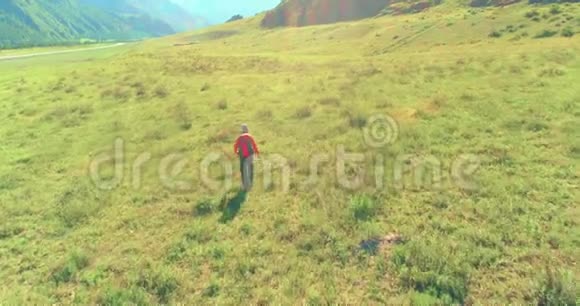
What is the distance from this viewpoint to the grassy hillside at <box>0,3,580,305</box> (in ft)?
33.0

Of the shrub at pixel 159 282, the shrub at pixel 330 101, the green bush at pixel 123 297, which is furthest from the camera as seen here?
the shrub at pixel 330 101

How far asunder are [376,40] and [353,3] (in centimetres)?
7197

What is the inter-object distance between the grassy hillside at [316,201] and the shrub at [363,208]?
6 centimetres

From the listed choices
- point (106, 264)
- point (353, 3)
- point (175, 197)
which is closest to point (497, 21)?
point (175, 197)

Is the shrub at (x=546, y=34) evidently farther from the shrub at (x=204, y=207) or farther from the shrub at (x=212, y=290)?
the shrub at (x=212, y=290)

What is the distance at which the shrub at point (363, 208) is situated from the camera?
1248 cm

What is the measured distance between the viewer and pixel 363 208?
1262 cm

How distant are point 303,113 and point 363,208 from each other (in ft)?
34.9

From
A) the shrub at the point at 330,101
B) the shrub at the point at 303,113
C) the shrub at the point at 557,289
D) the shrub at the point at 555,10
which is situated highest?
the shrub at the point at 555,10

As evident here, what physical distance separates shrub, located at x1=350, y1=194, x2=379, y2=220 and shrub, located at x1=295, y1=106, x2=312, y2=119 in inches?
391

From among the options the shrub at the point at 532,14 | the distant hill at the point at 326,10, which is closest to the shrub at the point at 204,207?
the shrub at the point at 532,14

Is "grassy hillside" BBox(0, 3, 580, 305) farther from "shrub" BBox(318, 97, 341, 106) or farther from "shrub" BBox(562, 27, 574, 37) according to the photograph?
"shrub" BBox(562, 27, 574, 37)

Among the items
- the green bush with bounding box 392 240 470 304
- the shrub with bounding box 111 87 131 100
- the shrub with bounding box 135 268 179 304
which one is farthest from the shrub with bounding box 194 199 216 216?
the shrub with bounding box 111 87 131 100

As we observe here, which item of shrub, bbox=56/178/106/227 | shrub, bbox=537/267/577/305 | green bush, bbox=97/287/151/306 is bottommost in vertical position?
shrub, bbox=537/267/577/305
